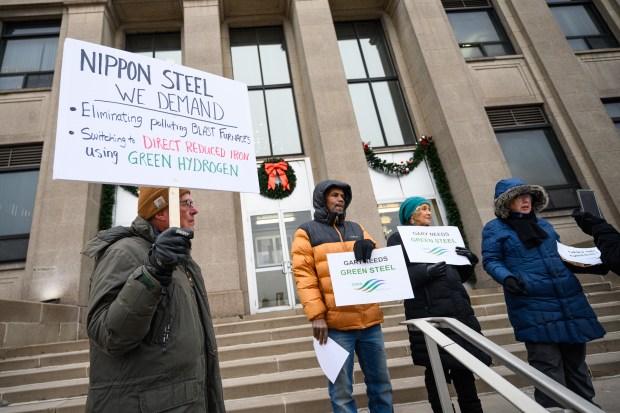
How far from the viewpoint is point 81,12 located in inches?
414

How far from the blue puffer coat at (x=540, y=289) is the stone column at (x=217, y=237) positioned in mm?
6004

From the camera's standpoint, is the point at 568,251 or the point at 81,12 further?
the point at 81,12

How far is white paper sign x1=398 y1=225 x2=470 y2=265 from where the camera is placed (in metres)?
2.90

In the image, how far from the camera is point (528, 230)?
9.43 feet

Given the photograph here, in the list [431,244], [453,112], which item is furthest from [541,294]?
[453,112]

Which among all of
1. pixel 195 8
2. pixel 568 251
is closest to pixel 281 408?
pixel 568 251

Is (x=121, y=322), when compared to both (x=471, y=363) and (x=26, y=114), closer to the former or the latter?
(x=471, y=363)

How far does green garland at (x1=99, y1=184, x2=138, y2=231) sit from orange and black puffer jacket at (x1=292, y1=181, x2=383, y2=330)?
7.85 meters

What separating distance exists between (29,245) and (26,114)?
4.10 m

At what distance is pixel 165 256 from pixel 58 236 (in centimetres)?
861

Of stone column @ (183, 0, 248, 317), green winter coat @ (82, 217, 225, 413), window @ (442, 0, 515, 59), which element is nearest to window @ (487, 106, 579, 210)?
window @ (442, 0, 515, 59)

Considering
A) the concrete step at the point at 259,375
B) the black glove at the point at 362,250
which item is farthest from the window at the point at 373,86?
the black glove at the point at 362,250

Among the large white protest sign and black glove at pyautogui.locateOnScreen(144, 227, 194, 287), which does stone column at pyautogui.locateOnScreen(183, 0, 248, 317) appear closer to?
the large white protest sign

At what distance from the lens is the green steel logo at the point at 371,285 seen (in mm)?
2707
